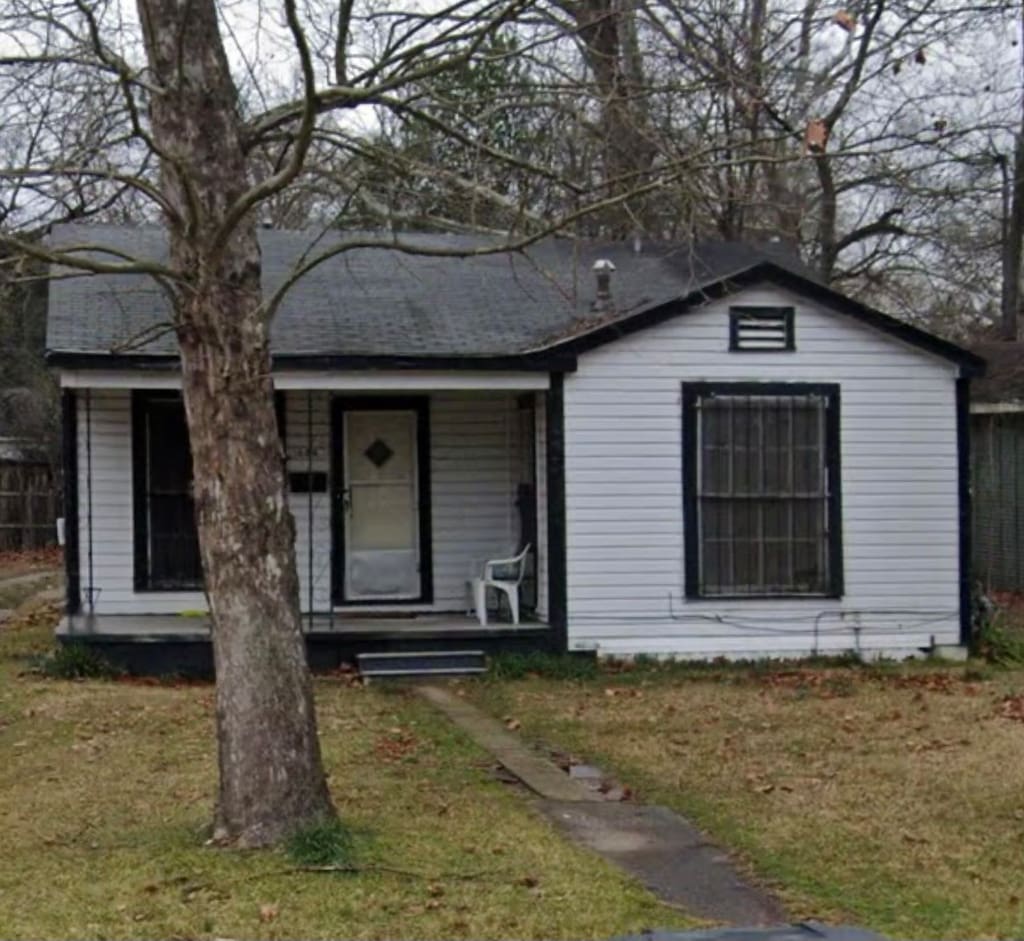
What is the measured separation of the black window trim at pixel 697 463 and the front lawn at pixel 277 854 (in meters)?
3.79

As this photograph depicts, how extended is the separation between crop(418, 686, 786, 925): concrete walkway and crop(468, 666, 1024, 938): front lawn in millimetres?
144

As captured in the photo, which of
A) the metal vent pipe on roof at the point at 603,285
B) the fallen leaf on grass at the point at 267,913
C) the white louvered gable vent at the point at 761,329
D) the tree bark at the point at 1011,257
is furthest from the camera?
the tree bark at the point at 1011,257

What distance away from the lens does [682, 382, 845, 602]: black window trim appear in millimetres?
13586

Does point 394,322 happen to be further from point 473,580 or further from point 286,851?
point 286,851

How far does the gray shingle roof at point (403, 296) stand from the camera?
13.4m

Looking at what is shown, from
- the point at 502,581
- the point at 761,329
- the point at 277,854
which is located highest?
the point at 761,329

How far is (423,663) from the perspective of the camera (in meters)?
13.1

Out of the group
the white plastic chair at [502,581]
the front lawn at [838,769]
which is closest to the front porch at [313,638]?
the white plastic chair at [502,581]

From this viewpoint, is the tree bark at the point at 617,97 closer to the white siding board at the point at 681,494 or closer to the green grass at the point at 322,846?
the white siding board at the point at 681,494

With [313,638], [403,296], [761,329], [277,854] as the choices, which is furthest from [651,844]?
[403,296]

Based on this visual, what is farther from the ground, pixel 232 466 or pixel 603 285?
pixel 603 285

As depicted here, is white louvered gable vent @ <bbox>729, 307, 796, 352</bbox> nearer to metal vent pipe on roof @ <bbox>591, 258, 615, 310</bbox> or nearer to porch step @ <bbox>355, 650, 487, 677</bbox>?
metal vent pipe on roof @ <bbox>591, 258, 615, 310</bbox>

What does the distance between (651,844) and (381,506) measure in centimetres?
783

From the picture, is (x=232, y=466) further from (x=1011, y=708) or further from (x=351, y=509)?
(x=351, y=509)
